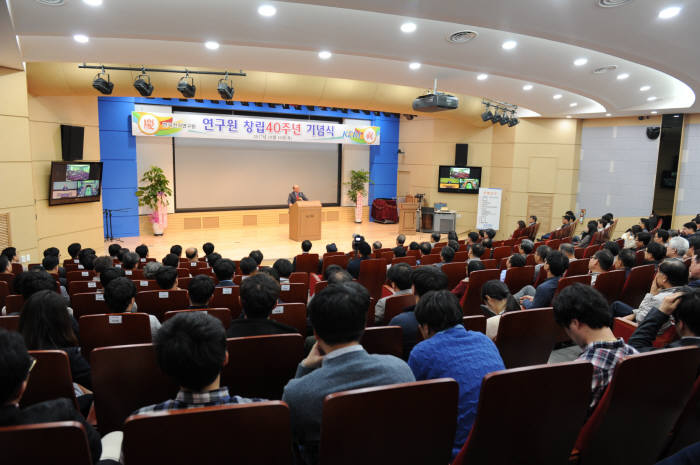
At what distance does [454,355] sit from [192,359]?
1.08 metres

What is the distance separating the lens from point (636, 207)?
40.2ft

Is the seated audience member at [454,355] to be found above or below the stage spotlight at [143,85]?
below

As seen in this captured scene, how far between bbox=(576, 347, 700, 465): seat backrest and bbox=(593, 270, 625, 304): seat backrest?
238cm

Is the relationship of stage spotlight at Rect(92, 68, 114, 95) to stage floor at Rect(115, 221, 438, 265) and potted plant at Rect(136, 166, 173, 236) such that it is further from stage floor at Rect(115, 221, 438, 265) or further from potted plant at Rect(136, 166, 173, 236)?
potted plant at Rect(136, 166, 173, 236)

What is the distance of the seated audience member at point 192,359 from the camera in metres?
1.48

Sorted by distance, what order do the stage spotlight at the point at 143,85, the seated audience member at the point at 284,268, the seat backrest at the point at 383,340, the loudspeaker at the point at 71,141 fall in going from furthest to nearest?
the loudspeaker at the point at 71,141 → the stage spotlight at the point at 143,85 → the seated audience member at the point at 284,268 → the seat backrest at the point at 383,340

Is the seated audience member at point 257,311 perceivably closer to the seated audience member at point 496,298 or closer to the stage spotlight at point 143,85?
the seated audience member at point 496,298

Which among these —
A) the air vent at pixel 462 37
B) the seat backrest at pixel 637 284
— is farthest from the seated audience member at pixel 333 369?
the air vent at pixel 462 37

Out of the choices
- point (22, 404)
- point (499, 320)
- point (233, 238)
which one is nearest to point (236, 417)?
point (22, 404)

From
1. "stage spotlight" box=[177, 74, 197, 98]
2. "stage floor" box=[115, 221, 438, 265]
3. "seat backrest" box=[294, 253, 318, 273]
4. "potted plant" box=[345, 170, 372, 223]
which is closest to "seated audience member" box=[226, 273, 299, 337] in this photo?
"seat backrest" box=[294, 253, 318, 273]

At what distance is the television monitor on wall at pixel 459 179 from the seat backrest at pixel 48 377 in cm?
1337

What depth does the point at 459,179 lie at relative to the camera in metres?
14.3

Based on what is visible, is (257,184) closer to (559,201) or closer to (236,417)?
(559,201)

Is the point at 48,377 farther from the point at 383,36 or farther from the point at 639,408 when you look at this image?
the point at 383,36
